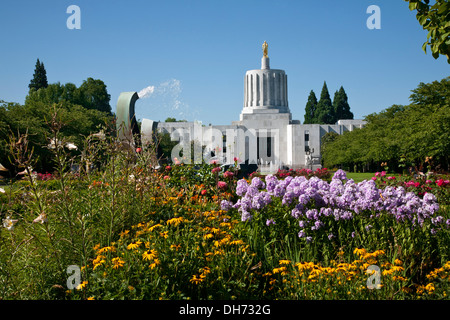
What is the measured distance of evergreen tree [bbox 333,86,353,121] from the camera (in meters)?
78.4

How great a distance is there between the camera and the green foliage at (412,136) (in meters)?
24.1

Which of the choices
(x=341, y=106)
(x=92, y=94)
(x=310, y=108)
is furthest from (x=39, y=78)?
(x=341, y=106)

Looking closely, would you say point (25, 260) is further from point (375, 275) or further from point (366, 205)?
point (366, 205)

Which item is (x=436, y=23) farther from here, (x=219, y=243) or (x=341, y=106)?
(x=341, y=106)

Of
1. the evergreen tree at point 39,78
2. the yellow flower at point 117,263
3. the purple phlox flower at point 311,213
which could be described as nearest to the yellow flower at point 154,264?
the yellow flower at point 117,263

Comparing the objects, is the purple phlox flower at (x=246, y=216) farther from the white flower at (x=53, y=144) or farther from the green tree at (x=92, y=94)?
the green tree at (x=92, y=94)

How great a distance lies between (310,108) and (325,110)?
15.1ft

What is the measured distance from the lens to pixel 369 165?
1670 inches

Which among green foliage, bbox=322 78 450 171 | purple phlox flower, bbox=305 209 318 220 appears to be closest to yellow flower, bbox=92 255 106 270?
purple phlox flower, bbox=305 209 318 220

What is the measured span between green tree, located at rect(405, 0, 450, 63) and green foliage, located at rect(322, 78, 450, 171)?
41.5 ft

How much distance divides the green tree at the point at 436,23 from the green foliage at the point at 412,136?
1265cm

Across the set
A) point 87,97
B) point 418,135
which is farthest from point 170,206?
point 87,97
